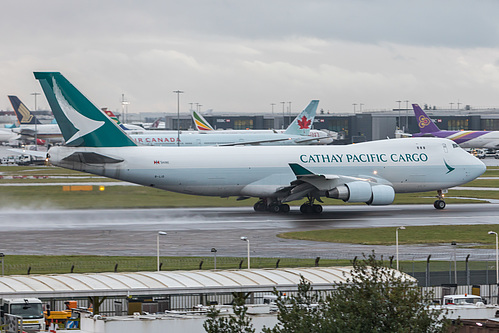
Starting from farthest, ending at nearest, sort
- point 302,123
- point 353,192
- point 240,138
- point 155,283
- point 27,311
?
point 240,138, point 302,123, point 353,192, point 155,283, point 27,311

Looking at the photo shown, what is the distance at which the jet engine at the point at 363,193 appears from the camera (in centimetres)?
6064

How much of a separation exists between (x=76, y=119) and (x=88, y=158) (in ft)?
9.31

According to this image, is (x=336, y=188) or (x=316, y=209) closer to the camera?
(x=336, y=188)

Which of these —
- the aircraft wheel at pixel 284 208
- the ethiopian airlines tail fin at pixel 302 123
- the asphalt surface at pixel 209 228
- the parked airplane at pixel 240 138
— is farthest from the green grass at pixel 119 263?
the ethiopian airlines tail fin at pixel 302 123

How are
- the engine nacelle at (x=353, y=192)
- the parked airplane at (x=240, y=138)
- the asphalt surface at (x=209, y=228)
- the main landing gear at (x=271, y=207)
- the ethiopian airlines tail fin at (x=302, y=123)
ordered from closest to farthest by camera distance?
the asphalt surface at (x=209, y=228) < the engine nacelle at (x=353, y=192) < the main landing gear at (x=271, y=207) < the parked airplane at (x=240, y=138) < the ethiopian airlines tail fin at (x=302, y=123)

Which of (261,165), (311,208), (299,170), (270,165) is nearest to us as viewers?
(299,170)

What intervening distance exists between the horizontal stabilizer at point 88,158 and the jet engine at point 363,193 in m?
16.1

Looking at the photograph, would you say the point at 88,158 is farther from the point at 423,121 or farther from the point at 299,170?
the point at 423,121

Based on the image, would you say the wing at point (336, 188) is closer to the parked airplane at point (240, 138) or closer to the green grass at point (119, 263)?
the green grass at point (119, 263)

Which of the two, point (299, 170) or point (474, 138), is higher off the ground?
point (474, 138)

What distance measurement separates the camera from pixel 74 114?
59.2 metres

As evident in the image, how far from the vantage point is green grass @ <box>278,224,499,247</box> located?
164 ft

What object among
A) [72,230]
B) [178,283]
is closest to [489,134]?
[72,230]

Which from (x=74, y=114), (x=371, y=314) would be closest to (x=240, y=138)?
(x=74, y=114)
